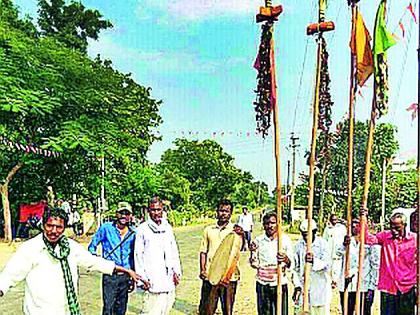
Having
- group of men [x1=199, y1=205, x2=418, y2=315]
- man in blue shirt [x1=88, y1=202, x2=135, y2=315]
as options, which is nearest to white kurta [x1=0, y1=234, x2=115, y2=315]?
group of men [x1=199, y1=205, x2=418, y2=315]

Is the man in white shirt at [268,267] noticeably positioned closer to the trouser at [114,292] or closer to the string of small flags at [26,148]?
the trouser at [114,292]

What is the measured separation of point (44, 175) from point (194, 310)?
1616 cm

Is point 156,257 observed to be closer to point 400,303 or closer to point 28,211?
point 400,303

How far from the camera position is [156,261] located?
7723mm

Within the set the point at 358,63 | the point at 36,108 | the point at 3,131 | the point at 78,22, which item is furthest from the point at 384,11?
the point at 78,22

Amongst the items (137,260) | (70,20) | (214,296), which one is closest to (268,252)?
(214,296)

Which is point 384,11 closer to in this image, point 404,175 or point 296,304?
point 296,304

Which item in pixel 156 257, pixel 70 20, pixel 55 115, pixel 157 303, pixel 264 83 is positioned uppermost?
pixel 70 20

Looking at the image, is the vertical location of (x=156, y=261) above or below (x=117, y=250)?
below

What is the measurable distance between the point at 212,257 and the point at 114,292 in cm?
126

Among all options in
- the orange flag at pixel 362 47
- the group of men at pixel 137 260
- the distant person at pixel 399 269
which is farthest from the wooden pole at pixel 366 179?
the distant person at pixel 399 269

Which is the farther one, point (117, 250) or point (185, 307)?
point (185, 307)

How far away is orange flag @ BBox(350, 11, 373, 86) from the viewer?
17.2 ft

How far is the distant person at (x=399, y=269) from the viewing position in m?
7.25
